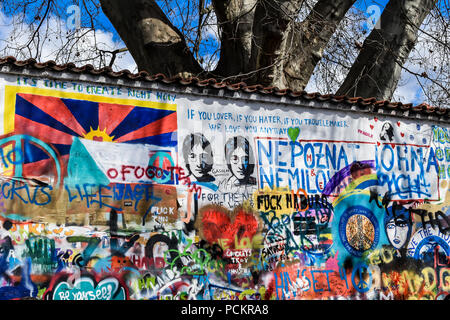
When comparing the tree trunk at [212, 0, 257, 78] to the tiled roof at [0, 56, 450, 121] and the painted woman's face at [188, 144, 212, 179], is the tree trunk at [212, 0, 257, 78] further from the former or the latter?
the painted woman's face at [188, 144, 212, 179]

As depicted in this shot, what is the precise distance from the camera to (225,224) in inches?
Result: 251

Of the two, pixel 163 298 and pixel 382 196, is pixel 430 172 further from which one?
pixel 163 298

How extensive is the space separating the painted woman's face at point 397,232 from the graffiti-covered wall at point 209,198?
0.07 ft

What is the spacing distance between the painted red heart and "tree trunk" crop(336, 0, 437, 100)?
15.3 ft

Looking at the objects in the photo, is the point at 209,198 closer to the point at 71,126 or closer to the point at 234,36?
the point at 71,126

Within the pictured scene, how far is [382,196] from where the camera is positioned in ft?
23.8

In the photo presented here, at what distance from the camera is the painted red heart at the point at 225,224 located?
625 centimetres

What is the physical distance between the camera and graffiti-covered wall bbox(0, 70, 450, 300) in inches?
221

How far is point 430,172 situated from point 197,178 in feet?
11.8

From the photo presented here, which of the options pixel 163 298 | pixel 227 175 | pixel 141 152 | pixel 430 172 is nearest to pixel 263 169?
pixel 227 175

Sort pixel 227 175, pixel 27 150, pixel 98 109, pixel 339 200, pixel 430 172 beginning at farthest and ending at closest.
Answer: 1. pixel 430 172
2. pixel 339 200
3. pixel 227 175
4. pixel 98 109
5. pixel 27 150

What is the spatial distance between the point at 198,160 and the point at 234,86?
1072 mm

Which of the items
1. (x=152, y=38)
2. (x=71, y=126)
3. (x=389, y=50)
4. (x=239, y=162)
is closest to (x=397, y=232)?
(x=239, y=162)

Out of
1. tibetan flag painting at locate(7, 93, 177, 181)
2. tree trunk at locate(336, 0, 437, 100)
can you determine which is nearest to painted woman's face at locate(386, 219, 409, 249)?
tibetan flag painting at locate(7, 93, 177, 181)
